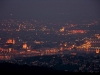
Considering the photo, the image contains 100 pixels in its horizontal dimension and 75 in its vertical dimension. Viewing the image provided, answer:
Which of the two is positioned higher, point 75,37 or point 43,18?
point 43,18

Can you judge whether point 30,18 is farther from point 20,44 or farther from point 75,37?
point 20,44

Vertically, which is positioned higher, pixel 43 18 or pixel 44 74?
pixel 43 18

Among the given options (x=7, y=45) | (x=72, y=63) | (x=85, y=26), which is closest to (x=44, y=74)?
(x=72, y=63)

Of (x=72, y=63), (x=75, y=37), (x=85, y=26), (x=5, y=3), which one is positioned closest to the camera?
(x=72, y=63)

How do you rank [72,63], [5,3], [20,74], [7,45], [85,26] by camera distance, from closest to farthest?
1. [20,74]
2. [72,63]
3. [7,45]
4. [85,26]
5. [5,3]

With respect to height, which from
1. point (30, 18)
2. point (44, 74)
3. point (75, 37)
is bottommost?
point (44, 74)

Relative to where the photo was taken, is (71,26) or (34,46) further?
(71,26)

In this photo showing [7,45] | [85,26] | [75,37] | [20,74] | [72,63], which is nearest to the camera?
[20,74]

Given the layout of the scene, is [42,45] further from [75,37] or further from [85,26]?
[85,26]

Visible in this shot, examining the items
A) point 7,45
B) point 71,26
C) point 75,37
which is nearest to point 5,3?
point 71,26
